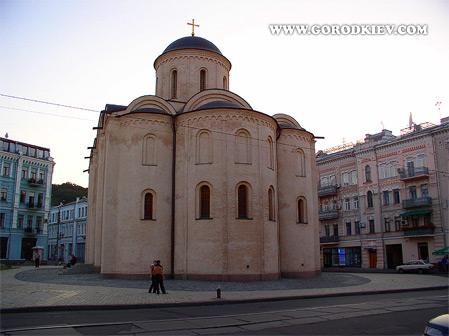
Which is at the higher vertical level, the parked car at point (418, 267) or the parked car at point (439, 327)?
the parked car at point (439, 327)

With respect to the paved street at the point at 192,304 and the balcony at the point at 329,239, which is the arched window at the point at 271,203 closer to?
the paved street at the point at 192,304

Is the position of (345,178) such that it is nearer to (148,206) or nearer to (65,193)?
(148,206)

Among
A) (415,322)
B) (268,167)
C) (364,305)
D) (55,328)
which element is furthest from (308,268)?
(55,328)

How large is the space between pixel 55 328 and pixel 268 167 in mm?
17276

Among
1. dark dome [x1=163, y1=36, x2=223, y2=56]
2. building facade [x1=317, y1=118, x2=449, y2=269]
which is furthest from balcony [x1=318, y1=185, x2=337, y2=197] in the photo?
dark dome [x1=163, y1=36, x2=223, y2=56]

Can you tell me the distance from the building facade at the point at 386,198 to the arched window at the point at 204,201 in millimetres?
22291

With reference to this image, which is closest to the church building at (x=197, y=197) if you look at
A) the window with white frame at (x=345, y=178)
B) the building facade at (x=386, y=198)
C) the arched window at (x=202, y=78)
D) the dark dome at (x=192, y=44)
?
the arched window at (x=202, y=78)


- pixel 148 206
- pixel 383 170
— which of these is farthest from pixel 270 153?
pixel 383 170

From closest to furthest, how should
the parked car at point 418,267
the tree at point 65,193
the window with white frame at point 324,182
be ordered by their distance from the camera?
the parked car at point 418,267, the window with white frame at point 324,182, the tree at point 65,193

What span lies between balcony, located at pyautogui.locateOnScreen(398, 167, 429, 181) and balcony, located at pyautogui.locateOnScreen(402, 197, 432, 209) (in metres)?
1.99

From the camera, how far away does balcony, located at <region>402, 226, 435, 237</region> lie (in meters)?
36.0

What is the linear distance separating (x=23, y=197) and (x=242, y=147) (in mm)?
35805

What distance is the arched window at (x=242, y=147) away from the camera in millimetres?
24172

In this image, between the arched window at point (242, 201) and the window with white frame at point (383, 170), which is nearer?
the arched window at point (242, 201)
